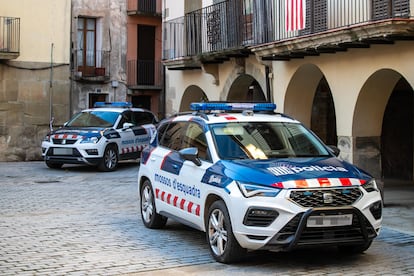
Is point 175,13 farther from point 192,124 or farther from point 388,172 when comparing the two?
point 192,124

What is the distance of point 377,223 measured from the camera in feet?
23.9

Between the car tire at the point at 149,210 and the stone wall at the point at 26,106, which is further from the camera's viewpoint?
the stone wall at the point at 26,106

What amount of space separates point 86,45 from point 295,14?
1399 cm

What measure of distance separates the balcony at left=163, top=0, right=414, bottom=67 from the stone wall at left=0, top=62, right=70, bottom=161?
5.77 m

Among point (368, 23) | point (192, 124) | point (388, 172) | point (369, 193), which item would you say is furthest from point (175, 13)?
point (369, 193)

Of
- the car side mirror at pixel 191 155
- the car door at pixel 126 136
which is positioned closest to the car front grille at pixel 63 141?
the car door at pixel 126 136

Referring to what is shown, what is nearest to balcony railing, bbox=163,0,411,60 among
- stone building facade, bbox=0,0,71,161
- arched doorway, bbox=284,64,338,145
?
arched doorway, bbox=284,64,338,145

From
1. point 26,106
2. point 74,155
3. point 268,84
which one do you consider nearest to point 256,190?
point 268,84

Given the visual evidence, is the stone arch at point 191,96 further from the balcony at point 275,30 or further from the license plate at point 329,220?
the license plate at point 329,220

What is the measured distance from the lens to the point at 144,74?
2823 cm

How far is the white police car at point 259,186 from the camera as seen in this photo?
680cm

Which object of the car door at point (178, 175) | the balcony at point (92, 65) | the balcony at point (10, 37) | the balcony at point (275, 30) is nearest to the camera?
the car door at point (178, 175)

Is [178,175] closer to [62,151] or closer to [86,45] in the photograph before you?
[62,151]

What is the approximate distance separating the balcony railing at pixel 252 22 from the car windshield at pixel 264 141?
3749 mm
